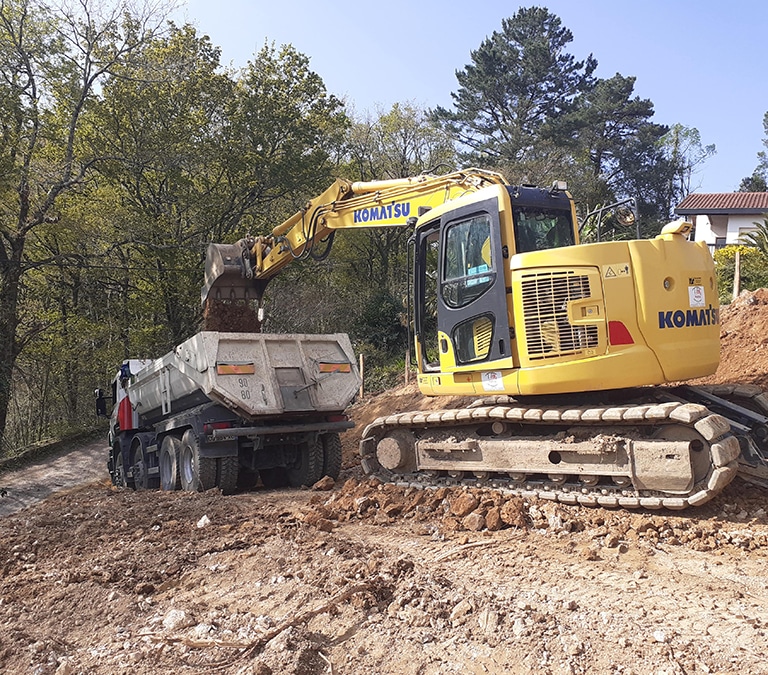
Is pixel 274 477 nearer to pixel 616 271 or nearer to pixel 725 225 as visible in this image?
pixel 616 271

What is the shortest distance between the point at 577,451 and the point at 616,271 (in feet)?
5.14

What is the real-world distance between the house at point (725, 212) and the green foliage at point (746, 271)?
1508cm

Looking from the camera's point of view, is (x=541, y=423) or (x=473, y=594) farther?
(x=541, y=423)

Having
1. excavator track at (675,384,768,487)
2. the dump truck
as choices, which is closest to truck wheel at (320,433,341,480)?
the dump truck

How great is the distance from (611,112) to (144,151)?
30.4 meters

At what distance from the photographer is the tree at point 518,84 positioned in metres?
39.3

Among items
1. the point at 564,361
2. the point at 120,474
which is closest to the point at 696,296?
the point at 564,361

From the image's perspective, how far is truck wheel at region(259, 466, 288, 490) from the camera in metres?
10.1

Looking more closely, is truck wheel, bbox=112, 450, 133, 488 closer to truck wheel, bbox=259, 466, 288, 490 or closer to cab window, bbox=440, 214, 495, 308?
truck wheel, bbox=259, 466, 288, 490

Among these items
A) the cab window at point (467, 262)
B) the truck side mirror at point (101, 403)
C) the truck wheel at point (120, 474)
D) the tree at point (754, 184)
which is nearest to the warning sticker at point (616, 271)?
the cab window at point (467, 262)

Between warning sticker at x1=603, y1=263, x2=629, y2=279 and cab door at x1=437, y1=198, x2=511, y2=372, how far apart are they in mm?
888

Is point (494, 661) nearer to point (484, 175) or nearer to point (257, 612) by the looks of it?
point (257, 612)

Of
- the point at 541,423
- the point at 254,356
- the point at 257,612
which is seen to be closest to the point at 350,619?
the point at 257,612

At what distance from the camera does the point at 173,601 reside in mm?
4668
